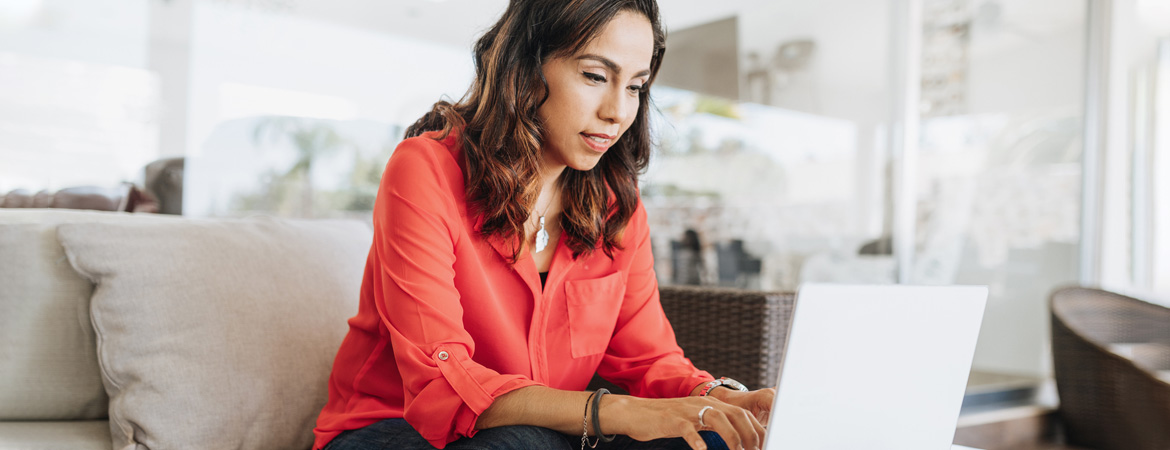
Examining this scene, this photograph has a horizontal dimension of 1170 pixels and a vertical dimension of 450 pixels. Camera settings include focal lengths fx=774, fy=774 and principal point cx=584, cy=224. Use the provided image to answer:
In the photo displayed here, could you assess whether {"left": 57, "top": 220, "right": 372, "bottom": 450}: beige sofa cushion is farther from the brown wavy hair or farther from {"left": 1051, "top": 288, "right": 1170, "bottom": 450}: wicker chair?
{"left": 1051, "top": 288, "right": 1170, "bottom": 450}: wicker chair

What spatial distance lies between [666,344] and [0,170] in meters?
1.52

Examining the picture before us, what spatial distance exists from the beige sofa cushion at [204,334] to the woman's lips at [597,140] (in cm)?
60

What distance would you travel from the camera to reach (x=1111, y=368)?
9.12ft

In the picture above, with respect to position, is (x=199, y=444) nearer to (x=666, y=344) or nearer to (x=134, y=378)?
(x=134, y=378)

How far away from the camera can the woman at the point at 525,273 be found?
992mm

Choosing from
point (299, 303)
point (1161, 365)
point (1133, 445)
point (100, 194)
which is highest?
point (100, 194)

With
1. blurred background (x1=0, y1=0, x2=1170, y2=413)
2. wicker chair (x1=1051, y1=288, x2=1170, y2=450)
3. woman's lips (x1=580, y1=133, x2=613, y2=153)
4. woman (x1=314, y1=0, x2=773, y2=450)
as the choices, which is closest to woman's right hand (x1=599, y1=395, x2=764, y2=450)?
woman (x1=314, y1=0, x2=773, y2=450)

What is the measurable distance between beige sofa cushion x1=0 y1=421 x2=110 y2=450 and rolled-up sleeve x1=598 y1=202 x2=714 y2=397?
829mm

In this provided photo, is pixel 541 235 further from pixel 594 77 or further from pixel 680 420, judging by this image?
pixel 680 420

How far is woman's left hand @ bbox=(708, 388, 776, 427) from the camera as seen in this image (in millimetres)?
1025

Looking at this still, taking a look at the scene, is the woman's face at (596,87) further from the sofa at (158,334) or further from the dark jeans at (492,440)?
the sofa at (158,334)

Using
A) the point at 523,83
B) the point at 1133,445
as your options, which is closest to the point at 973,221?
the point at 1133,445

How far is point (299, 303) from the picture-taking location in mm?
1380

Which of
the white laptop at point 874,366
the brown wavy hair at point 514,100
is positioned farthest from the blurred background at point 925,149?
the white laptop at point 874,366
